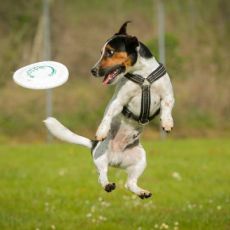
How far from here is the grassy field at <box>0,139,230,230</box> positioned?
334 inches

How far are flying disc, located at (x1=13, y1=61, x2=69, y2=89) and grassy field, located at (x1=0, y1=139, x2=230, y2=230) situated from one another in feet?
8.99

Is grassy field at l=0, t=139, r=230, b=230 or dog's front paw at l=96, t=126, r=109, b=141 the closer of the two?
dog's front paw at l=96, t=126, r=109, b=141

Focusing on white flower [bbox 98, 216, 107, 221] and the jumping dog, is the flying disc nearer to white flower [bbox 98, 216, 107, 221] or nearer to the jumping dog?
the jumping dog

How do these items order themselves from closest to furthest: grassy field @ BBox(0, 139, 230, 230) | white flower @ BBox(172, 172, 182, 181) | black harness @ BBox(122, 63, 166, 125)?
black harness @ BBox(122, 63, 166, 125) → grassy field @ BBox(0, 139, 230, 230) → white flower @ BBox(172, 172, 182, 181)

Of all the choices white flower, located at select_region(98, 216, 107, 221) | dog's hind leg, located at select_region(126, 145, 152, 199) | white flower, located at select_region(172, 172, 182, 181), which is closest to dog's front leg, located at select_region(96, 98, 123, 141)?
dog's hind leg, located at select_region(126, 145, 152, 199)

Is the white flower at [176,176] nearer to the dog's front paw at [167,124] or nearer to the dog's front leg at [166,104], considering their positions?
the dog's front leg at [166,104]

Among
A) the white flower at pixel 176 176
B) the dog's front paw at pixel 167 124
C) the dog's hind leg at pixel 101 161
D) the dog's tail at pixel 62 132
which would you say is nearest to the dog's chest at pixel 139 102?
the dog's front paw at pixel 167 124

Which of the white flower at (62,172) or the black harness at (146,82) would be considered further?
the white flower at (62,172)

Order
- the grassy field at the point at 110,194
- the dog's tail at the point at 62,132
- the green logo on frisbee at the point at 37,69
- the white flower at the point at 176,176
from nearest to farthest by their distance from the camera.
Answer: the green logo on frisbee at the point at 37,69, the dog's tail at the point at 62,132, the grassy field at the point at 110,194, the white flower at the point at 176,176

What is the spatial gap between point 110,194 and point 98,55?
372 inches

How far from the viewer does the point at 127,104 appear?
555cm

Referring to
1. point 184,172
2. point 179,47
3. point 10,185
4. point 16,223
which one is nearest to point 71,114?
point 179,47

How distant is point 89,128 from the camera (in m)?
20.0

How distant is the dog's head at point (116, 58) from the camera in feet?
17.0
